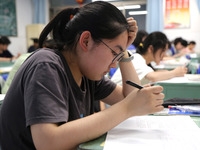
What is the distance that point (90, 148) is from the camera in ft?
1.89

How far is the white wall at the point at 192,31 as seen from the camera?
5.60 metres

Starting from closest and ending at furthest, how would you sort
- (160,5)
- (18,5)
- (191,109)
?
(191,109) < (160,5) < (18,5)

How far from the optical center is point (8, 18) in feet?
18.2

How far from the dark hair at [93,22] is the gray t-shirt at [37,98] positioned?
10 cm

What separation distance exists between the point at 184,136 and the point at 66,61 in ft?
1.49

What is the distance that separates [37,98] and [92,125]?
0.17 meters

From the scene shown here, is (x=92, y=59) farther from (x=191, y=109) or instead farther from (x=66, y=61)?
(x=191, y=109)

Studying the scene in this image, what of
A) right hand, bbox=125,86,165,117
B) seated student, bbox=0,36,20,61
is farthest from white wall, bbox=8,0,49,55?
right hand, bbox=125,86,165,117

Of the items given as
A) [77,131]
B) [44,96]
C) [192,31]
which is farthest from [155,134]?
[192,31]

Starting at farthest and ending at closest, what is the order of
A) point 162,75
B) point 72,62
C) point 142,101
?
point 162,75 → point 72,62 → point 142,101

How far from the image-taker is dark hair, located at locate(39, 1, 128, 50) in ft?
2.34

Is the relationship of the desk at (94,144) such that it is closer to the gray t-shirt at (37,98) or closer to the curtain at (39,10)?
the gray t-shirt at (37,98)

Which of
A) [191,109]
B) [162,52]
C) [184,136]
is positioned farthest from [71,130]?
[162,52]

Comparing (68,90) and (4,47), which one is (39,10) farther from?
(68,90)
